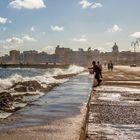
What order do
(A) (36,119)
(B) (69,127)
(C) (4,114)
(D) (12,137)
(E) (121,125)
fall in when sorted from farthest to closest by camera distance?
1. (C) (4,114)
2. (E) (121,125)
3. (A) (36,119)
4. (B) (69,127)
5. (D) (12,137)

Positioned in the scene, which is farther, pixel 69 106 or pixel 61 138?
pixel 69 106

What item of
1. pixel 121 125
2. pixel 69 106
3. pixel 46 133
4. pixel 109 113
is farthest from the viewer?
pixel 109 113

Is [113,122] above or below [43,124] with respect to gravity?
below

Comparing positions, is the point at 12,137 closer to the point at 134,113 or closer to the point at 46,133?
the point at 46,133

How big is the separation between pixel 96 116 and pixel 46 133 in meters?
4.17

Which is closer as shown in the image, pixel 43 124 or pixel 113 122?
pixel 43 124

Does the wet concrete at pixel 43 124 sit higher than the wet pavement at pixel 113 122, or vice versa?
the wet concrete at pixel 43 124

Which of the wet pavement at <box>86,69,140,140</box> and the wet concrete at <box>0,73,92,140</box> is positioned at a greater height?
the wet concrete at <box>0,73,92,140</box>

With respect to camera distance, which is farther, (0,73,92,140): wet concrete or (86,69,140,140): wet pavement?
(86,69,140,140): wet pavement

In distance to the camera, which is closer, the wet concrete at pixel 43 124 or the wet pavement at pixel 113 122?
the wet concrete at pixel 43 124

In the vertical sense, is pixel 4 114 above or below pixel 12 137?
Result: below

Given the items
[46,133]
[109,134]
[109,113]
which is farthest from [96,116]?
[46,133]

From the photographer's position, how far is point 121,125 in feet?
26.4

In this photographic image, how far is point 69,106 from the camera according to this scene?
9266 mm
